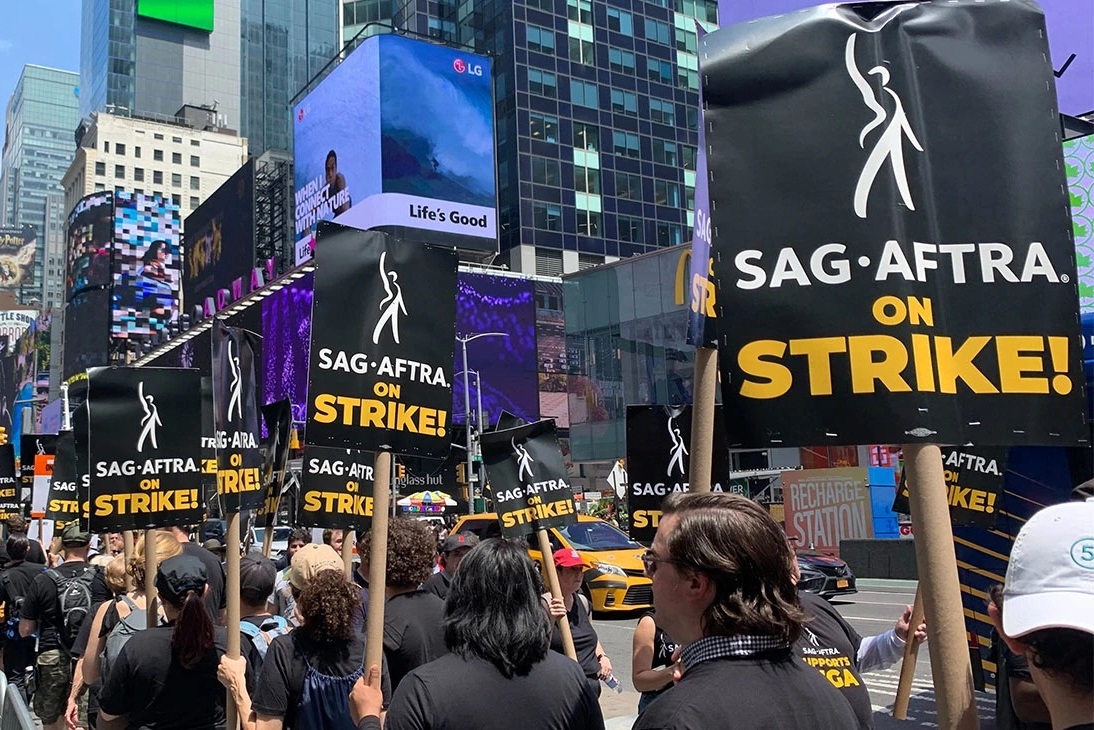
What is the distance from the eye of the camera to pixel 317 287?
14.8 feet

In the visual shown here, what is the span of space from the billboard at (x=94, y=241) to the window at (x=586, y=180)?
4487 cm

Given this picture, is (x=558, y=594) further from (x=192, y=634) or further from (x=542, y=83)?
(x=542, y=83)

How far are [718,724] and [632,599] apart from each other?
15.0m

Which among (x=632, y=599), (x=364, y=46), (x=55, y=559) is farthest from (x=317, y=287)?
(x=364, y=46)

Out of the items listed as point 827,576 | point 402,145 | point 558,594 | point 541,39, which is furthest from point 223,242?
point 558,594

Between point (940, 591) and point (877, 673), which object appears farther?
point (877, 673)

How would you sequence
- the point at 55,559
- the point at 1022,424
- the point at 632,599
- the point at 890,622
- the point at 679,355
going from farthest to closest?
the point at 679,355 < the point at 632,599 < the point at 890,622 < the point at 55,559 < the point at 1022,424

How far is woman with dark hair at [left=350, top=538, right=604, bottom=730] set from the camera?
118 inches

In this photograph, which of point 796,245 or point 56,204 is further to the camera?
point 56,204

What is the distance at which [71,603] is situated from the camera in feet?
24.6

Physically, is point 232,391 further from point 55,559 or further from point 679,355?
point 679,355

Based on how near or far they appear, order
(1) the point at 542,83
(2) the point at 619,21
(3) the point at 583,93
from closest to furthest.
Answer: (1) the point at 542,83, (3) the point at 583,93, (2) the point at 619,21

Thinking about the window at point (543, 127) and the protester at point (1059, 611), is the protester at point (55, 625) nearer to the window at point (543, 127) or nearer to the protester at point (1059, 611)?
the protester at point (1059, 611)

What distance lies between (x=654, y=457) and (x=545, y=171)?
66233 millimetres
